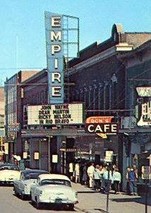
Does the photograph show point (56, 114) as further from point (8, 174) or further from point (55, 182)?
point (55, 182)

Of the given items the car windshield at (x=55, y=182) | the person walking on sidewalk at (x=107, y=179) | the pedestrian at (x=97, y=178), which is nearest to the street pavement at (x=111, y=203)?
the person walking on sidewalk at (x=107, y=179)

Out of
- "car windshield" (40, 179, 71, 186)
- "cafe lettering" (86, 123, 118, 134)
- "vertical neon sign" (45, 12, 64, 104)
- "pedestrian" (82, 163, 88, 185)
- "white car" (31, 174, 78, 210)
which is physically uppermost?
"vertical neon sign" (45, 12, 64, 104)

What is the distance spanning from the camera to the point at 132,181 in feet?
120

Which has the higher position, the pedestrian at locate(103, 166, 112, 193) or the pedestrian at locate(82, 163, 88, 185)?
the pedestrian at locate(103, 166, 112, 193)

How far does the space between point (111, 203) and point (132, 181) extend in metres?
5.29

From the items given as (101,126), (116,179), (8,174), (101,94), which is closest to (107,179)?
(101,126)

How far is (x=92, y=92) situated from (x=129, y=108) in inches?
336

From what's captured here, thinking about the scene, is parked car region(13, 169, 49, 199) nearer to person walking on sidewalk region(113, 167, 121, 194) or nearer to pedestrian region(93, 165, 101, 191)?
person walking on sidewalk region(113, 167, 121, 194)

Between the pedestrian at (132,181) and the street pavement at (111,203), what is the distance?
50cm

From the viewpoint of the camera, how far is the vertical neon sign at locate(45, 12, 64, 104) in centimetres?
4662

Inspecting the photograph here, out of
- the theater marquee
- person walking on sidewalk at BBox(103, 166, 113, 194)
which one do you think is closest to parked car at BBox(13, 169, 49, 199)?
person walking on sidewalk at BBox(103, 166, 113, 194)

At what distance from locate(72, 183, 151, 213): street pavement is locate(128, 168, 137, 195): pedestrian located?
499 millimetres

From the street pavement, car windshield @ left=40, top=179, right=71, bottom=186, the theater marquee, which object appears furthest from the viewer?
the theater marquee

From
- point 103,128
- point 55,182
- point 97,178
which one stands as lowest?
point 97,178
